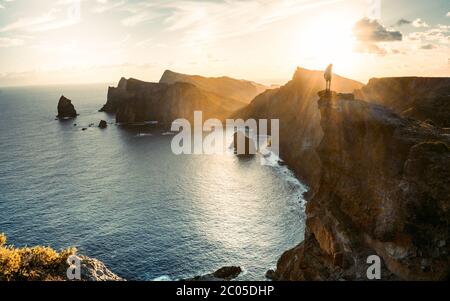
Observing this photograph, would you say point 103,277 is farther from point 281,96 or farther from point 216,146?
point 281,96

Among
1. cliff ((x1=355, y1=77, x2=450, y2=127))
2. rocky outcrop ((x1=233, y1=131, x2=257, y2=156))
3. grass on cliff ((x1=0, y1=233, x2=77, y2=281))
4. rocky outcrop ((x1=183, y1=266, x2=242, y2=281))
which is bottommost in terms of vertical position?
rocky outcrop ((x1=183, y1=266, x2=242, y2=281))

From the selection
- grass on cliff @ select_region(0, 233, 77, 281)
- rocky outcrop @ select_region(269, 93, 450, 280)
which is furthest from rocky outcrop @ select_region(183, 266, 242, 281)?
grass on cliff @ select_region(0, 233, 77, 281)

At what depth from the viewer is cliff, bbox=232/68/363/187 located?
124 m

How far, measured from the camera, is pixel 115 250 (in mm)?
73500

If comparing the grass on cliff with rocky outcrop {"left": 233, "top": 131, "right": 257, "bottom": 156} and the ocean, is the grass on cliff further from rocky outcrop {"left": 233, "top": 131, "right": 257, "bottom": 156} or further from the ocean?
rocky outcrop {"left": 233, "top": 131, "right": 257, "bottom": 156}

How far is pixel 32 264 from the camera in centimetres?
2411

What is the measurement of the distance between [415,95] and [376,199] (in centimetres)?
7333

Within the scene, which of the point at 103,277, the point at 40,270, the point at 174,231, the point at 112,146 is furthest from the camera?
the point at 112,146

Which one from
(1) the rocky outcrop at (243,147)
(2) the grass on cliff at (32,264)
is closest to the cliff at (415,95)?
(1) the rocky outcrop at (243,147)

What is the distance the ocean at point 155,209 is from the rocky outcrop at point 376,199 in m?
21.8

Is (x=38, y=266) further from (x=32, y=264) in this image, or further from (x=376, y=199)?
(x=376, y=199)

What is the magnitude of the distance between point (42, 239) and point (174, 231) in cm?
2753

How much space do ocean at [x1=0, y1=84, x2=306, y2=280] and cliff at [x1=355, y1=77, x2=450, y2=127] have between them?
3580cm
